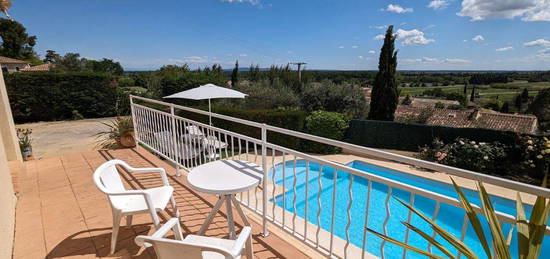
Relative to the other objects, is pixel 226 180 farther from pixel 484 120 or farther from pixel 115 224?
pixel 484 120

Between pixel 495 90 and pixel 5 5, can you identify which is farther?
pixel 495 90

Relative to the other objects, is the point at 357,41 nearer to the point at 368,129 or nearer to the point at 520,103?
the point at 368,129

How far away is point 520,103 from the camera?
88.9ft

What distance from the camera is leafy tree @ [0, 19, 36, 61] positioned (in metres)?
27.8

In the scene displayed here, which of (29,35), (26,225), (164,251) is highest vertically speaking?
(29,35)

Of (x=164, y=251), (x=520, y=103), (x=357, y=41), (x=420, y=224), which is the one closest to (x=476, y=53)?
(x=357, y=41)

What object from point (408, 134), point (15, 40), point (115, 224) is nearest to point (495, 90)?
point (408, 134)

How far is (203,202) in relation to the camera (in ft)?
10.2

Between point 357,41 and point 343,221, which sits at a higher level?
point 357,41

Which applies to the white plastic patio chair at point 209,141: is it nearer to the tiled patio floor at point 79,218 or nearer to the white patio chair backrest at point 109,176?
the tiled patio floor at point 79,218

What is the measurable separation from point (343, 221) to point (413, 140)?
582 cm

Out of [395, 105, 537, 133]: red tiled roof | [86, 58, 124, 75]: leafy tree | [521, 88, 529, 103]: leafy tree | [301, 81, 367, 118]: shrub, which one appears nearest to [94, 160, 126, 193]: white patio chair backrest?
[301, 81, 367, 118]: shrub

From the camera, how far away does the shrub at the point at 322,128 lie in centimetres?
927

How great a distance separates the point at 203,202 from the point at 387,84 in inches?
427
